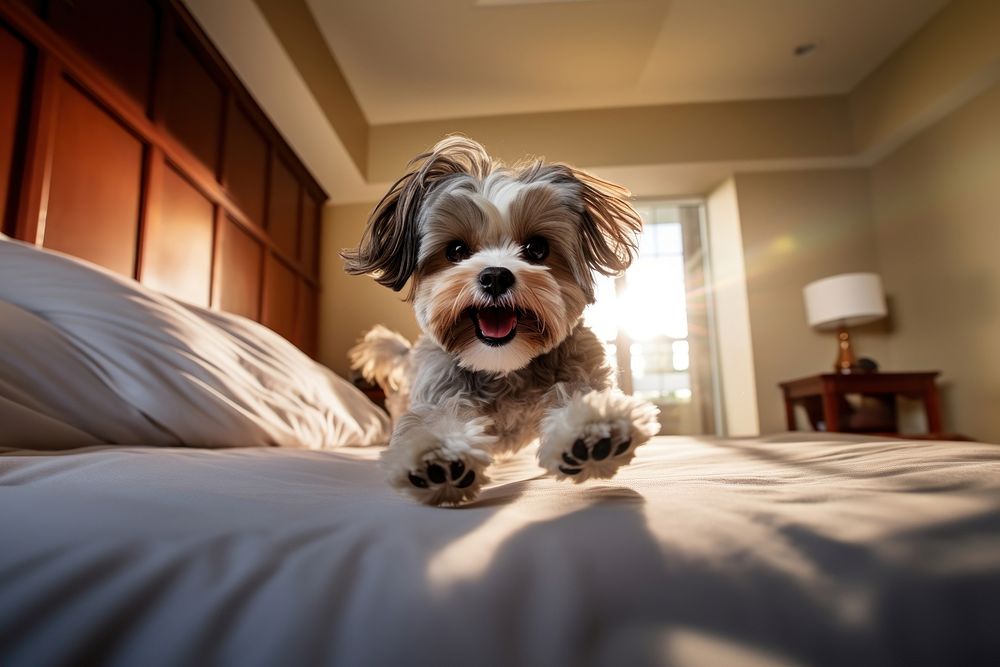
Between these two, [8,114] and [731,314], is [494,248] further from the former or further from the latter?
[731,314]

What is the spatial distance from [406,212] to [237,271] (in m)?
3.04

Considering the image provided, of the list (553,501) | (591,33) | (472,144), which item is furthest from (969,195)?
(553,501)

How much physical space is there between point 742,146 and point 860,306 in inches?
71.7

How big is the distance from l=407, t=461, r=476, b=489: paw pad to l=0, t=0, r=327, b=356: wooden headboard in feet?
6.98

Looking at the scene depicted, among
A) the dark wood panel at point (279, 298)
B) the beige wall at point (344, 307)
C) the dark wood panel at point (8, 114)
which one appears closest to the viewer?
the dark wood panel at point (8, 114)

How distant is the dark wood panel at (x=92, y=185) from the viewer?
2334mm

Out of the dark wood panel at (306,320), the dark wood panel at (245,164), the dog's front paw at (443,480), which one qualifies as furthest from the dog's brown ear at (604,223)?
the dark wood panel at (306,320)

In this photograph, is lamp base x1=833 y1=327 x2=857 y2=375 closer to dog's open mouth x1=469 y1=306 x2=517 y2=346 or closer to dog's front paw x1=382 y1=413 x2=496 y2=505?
dog's open mouth x1=469 y1=306 x2=517 y2=346

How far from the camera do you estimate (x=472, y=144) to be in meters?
1.51

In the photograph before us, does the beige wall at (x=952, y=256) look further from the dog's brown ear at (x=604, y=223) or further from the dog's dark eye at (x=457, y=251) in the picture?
the dog's dark eye at (x=457, y=251)

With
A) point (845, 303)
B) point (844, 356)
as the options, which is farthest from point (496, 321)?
point (844, 356)

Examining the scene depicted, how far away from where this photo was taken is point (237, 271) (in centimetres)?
398

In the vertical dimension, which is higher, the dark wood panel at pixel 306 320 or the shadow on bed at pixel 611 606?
the dark wood panel at pixel 306 320

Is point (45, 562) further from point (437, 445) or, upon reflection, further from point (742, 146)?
point (742, 146)
